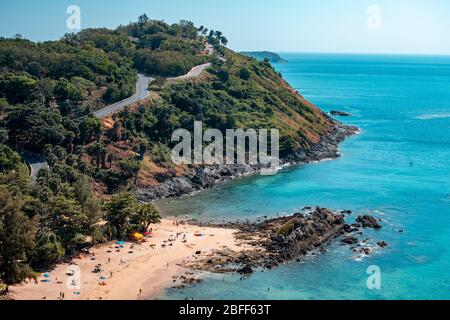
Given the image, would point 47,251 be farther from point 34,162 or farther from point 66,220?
point 34,162

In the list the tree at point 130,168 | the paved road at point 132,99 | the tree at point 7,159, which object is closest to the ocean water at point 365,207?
the tree at point 130,168

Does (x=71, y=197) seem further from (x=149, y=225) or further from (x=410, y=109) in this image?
(x=410, y=109)

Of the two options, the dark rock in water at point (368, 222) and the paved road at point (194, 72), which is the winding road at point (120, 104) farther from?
the dark rock in water at point (368, 222)

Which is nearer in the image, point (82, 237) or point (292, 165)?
point (82, 237)

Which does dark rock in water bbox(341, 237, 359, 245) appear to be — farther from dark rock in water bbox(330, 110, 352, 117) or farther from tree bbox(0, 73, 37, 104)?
dark rock in water bbox(330, 110, 352, 117)

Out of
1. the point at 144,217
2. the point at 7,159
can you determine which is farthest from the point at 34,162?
the point at 144,217

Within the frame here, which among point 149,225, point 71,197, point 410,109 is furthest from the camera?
point 410,109
